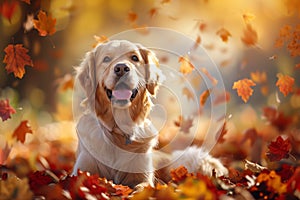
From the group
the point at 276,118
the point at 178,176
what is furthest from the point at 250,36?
the point at 178,176

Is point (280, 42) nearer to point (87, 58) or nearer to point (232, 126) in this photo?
point (232, 126)

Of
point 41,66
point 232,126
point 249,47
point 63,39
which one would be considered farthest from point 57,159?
point 249,47

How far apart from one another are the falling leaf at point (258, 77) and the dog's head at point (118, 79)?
3.85 feet

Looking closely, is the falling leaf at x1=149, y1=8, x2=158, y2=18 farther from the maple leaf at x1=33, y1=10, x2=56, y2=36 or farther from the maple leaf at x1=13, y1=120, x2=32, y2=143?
the maple leaf at x1=13, y1=120, x2=32, y2=143

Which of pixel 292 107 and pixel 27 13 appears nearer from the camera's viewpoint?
pixel 27 13

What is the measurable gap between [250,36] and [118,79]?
152cm

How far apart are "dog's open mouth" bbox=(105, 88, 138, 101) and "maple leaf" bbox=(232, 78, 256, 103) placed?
45.9 inches

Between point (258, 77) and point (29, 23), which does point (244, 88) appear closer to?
point (258, 77)

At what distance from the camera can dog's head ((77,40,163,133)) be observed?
7.76 ft

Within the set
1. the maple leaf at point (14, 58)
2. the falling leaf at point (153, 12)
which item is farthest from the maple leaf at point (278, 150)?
the maple leaf at point (14, 58)

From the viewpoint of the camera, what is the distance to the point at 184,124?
364 centimetres

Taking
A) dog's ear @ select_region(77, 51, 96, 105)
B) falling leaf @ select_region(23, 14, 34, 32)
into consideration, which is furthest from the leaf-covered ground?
dog's ear @ select_region(77, 51, 96, 105)

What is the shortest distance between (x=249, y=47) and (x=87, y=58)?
1.54 m

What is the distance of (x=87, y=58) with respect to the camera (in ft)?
8.57
